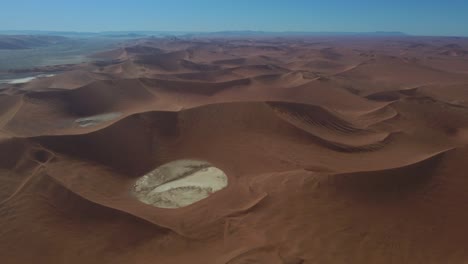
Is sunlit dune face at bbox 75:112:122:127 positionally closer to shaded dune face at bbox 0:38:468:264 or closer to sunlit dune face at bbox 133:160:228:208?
shaded dune face at bbox 0:38:468:264

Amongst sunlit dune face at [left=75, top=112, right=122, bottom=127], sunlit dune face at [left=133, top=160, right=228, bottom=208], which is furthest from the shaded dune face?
sunlit dune face at [left=75, top=112, right=122, bottom=127]

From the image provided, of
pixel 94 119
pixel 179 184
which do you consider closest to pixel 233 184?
pixel 179 184

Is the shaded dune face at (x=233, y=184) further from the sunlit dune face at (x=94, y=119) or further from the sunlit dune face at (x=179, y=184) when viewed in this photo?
the sunlit dune face at (x=94, y=119)

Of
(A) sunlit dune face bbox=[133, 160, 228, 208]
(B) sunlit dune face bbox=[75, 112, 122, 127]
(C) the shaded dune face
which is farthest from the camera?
(B) sunlit dune face bbox=[75, 112, 122, 127]

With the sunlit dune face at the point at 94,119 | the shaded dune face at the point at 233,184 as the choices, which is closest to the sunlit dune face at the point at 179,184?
the shaded dune face at the point at 233,184

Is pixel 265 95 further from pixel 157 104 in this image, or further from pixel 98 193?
pixel 98 193
